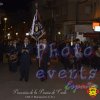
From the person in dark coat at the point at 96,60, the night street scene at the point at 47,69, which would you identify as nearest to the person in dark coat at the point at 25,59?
the night street scene at the point at 47,69

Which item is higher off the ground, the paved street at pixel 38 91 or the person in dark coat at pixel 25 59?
the person in dark coat at pixel 25 59

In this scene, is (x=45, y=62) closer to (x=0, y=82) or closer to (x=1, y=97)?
(x=0, y=82)

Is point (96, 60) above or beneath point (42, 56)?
beneath

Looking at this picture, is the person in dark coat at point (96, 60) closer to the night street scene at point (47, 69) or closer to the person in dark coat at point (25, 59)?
the night street scene at point (47, 69)

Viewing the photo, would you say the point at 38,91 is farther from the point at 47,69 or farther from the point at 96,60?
the point at 96,60

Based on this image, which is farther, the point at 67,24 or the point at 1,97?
the point at 67,24

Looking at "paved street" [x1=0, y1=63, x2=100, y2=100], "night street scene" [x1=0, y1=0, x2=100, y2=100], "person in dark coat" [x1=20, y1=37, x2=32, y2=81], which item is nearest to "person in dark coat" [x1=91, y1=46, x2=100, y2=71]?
"night street scene" [x1=0, y1=0, x2=100, y2=100]

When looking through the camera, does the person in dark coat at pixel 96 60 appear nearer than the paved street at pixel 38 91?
No

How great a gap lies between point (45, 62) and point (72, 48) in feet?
18.3

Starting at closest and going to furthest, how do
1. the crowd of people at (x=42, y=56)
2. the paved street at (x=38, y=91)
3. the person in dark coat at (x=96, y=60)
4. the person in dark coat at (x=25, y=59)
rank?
the paved street at (x=38, y=91) < the person in dark coat at (x=25, y=59) < the crowd of people at (x=42, y=56) < the person in dark coat at (x=96, y=60)

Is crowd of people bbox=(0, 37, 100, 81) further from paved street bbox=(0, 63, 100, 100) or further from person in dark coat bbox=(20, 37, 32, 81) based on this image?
paved street bbox=(0, 63, 100, 100)

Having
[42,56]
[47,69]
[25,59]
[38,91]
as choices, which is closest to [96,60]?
[47,69]

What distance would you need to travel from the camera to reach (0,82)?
65.1ft

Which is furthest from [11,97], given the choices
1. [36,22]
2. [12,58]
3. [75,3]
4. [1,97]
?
[75,3]
